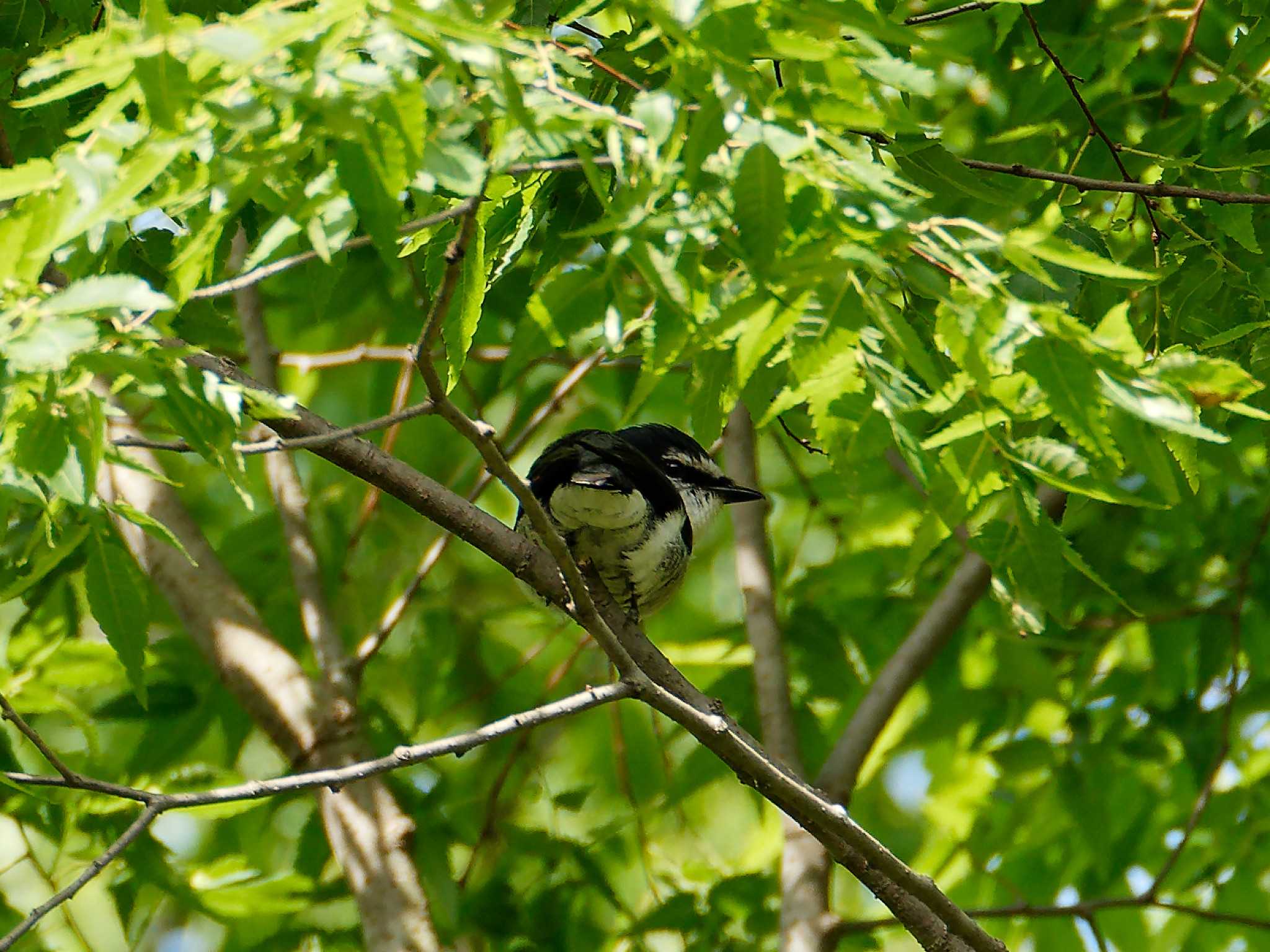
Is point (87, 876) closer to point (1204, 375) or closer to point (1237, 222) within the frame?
point (1204, 375)

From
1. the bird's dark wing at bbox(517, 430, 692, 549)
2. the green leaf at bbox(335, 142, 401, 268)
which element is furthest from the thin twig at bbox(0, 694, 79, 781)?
the bird's dark wing at bbox(517, 430, 692, 549)

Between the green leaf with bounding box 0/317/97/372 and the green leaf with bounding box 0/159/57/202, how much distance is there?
172 mm

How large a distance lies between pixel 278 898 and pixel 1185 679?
3.22 metres

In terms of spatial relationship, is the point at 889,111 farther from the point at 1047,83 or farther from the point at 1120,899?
the point at 1120,899

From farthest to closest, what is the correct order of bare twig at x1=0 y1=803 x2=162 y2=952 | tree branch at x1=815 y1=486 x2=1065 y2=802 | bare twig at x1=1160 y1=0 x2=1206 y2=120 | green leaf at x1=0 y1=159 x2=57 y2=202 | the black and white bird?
tree branch at x1=815 y1=486 x2=1065 y2=802 < the black and white bird < bare twig at x1=1160 y1=0 x2=1206 y2=120 < bare twig at x1=0 y1=803 x2=162 y2=952 < green leaf at x1=0 y1=159 x2=57 y2=202

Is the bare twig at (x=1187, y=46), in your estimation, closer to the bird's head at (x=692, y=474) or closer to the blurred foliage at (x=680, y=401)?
the blurred foliage at (x=680, y=401)

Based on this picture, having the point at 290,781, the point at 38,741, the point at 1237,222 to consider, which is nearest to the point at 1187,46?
the point at 1237,222

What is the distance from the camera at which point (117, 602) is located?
249 cm

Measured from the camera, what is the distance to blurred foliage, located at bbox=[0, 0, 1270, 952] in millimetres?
1606

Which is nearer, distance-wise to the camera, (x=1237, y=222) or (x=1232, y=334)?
(x=1232, y=334)

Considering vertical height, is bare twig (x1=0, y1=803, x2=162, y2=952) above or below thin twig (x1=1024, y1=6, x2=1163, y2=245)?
below

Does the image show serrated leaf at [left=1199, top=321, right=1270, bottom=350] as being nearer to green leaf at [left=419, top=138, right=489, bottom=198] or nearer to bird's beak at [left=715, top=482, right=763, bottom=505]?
green leaf at [left=419, top=138, right=489, bottom=198]

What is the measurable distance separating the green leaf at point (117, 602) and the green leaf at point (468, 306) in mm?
752

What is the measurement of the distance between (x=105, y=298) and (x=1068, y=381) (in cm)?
121
